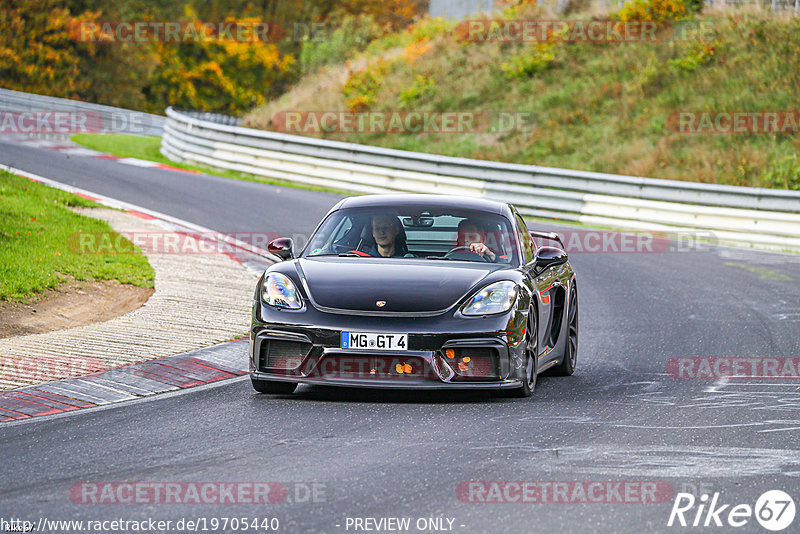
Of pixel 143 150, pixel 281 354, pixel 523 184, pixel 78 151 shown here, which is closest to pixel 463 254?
pixel 281 354

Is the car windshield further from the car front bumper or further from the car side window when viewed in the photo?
the car front bumper

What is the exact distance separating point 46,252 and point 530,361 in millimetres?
7203

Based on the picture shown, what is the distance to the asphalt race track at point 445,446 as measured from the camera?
5215 millimetres

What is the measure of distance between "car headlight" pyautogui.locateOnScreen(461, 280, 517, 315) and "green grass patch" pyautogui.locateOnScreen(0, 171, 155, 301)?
5.30 meters

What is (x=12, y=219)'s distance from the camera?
1459 cm

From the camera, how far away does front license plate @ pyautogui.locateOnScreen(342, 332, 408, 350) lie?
7.53m

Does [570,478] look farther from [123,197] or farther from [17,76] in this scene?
[17,76]

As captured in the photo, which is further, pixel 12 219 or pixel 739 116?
pixel 739 116

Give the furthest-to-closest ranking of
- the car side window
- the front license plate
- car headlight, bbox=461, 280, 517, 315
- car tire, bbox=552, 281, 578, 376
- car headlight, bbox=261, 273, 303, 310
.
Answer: car tire, bbox=552, 281, 578, 376 < the car side window < car headlight, bbox=261, 273, 303, 310 < car headlight, bbox=461, 280, 517, 315 < the front license plate

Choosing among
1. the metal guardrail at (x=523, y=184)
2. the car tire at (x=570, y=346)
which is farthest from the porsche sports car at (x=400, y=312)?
the metal guardrail at (x=523, y=184)

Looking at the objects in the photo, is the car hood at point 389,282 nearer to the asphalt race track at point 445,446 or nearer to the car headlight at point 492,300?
the car headlight at point 492,300

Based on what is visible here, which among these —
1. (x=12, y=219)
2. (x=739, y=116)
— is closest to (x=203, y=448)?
(x=12, y=219)

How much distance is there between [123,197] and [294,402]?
45.0 feet

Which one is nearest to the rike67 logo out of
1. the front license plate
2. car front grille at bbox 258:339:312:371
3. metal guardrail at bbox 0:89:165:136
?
the front license plate
